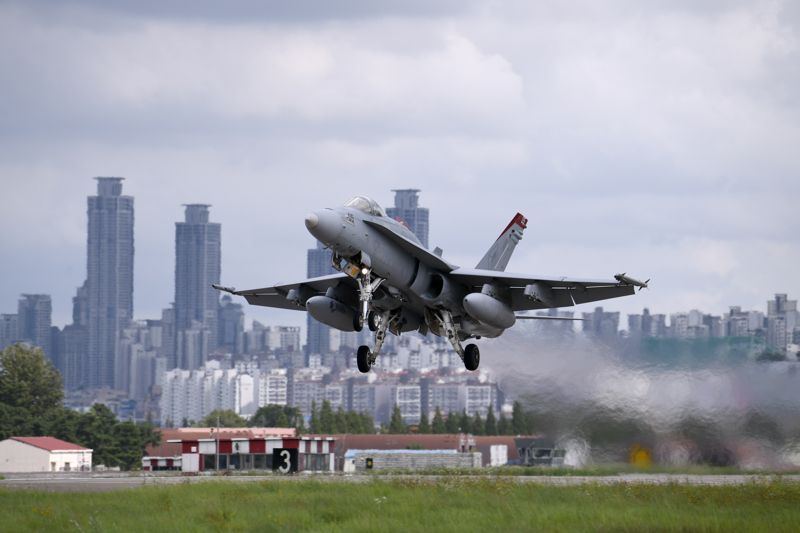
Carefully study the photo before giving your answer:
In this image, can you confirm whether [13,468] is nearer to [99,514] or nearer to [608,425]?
[608,425]

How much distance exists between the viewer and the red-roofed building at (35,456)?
8081 centimetres

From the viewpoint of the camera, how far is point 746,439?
38.9m

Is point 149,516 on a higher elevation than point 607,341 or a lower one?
lower

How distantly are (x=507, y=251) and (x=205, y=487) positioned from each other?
35.0 ft

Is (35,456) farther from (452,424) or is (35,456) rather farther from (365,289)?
(365,289)

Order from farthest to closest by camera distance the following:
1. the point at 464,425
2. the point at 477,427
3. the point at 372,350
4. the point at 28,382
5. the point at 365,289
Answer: the point at 477,427 < the point at 464,425 < the point at 28,382 < the point at 372,350 < the point at 365,289

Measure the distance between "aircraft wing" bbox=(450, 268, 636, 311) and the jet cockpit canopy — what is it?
2.81 m

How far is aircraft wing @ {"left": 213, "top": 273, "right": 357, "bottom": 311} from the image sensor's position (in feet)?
118

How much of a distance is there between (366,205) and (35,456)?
5389 cm

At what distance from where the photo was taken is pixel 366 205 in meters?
32.8

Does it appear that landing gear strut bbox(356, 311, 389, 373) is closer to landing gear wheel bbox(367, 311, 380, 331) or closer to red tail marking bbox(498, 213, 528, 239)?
landing gear wheel bbox(367, 311, 380, 331)

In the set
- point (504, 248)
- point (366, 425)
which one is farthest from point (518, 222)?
point (366, 425)

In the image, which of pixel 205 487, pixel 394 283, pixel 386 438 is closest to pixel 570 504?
pixel 394 283

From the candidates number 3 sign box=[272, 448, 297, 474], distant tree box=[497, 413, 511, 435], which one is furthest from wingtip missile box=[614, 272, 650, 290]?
distant tree box=[497, 413, 511, 435]
